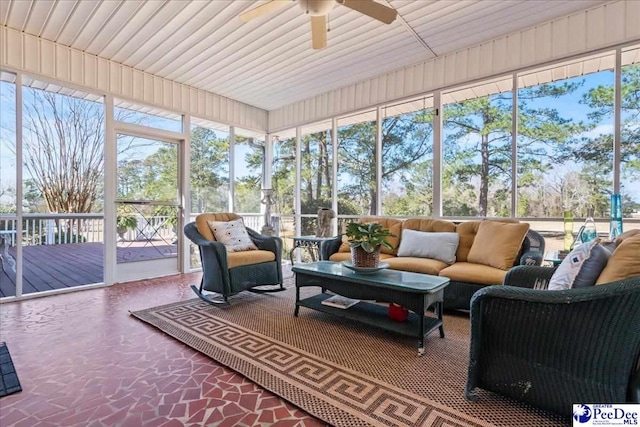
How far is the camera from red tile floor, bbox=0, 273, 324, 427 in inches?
63.0

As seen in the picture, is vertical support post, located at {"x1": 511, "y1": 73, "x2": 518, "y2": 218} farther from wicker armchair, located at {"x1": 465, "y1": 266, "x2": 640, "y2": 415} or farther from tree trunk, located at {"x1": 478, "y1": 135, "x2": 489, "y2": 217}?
wicker armchair, located at {"x1": 465, "y1": 266, "x2": 640, "y2": 415}

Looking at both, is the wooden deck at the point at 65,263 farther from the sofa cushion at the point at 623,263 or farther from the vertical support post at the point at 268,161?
the sofa cushion at the point at 623,263

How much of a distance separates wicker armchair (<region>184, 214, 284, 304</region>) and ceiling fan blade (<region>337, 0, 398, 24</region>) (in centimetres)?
246

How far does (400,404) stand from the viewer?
1.69 meters

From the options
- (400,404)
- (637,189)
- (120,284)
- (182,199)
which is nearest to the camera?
(400,404)

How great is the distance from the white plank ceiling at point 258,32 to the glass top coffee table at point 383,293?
2.45m

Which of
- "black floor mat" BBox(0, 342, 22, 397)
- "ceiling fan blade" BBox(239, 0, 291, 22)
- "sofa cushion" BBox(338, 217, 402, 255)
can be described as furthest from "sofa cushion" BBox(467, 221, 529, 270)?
"black floor mat" BBox(0, 342, 22, 397)

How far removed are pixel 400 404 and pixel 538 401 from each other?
657 millimetres

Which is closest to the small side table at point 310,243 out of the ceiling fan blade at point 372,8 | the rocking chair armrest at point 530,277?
the rocking chair armrest at point 530,277

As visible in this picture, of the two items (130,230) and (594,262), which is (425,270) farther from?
(130,230)

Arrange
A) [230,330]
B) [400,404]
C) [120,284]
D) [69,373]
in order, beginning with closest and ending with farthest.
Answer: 1. [400,404]
2. [69,373]
3. [230,330]
4. [120,284]

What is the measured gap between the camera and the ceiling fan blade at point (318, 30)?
8.12 feet

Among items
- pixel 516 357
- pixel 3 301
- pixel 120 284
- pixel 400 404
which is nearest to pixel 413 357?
pixel 400 404

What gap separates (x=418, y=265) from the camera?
320 cm
